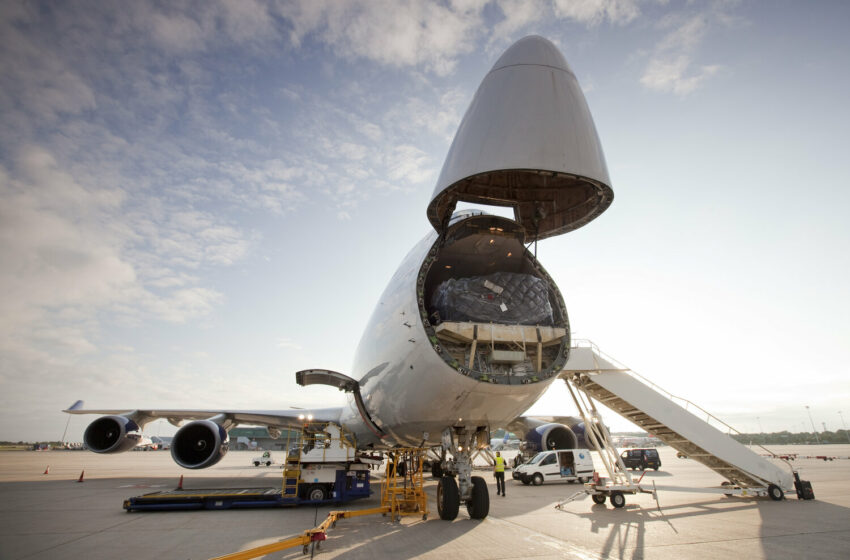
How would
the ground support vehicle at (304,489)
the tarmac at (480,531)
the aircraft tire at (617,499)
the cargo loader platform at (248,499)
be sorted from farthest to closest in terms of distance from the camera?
the aircraft tire at (617,499), the ground support vehicle at (304,489), the cargo loader platform at (248,499), the tarmac at (480,531)

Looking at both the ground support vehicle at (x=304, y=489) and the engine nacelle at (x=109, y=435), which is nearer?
the ground support vehicle at (x=304, y=489)

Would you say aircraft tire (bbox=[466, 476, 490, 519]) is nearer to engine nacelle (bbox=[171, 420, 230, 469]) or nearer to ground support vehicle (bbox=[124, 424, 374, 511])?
ground support vehicle (bbox=[124, 424, 374, 511])

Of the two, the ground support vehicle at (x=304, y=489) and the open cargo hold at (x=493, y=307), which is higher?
the open cargo hold at (x=493, y=307)

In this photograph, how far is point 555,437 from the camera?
57.7 ft

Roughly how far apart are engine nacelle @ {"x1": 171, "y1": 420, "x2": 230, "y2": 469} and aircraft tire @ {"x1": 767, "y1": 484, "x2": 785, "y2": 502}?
46.6 ft

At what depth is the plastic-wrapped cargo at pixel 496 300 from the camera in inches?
278

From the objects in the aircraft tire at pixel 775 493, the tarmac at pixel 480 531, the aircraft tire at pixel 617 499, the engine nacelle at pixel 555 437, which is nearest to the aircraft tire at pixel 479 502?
the tarmac at pixel 480 531

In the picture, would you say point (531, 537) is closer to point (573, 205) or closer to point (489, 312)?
point (489, 312)

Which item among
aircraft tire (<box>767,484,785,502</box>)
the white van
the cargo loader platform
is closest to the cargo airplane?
the cargo loader platform

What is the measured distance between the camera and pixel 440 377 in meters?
6.27

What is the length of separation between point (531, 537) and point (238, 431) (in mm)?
94326

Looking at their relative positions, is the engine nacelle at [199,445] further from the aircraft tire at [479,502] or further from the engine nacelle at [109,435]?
the aircraft tire at [479,502]

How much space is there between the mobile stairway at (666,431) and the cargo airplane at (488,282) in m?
4.42

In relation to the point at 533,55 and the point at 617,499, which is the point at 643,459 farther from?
the point at 533,55
